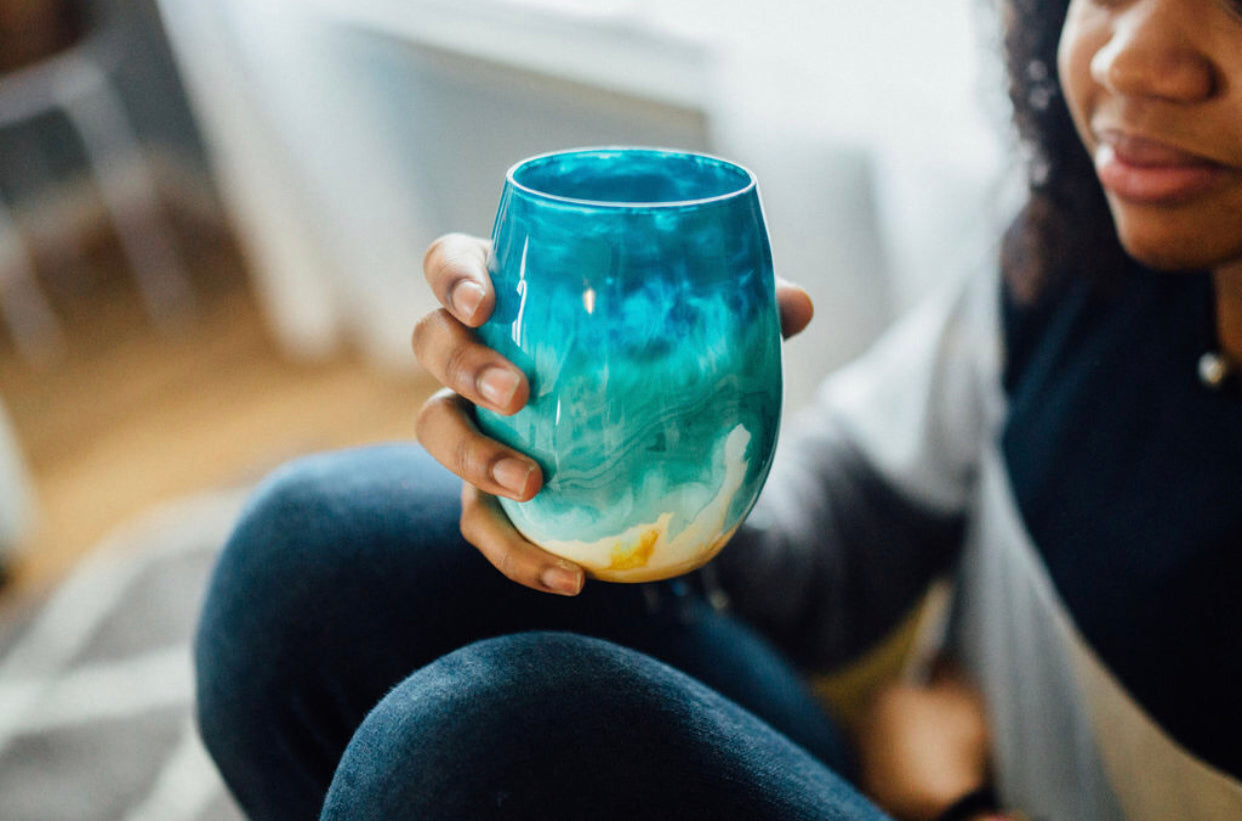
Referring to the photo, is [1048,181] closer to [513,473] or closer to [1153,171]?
[1153,171]

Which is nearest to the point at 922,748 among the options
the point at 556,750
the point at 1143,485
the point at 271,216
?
the point at 1143,485

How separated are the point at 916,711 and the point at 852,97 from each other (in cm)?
63

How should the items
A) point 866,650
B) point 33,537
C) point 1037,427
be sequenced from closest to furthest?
point 1037,427, point 866,650, point 33,537

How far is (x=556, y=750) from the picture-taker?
0.43 metres

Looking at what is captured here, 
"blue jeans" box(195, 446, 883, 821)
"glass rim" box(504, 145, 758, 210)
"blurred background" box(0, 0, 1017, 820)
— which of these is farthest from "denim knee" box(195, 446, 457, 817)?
"blurred background" box(0, 0, 1017, 820)

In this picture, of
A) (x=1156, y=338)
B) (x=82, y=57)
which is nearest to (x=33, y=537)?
(x=82, y=57)

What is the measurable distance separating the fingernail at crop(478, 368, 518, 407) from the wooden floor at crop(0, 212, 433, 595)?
1.53 meters

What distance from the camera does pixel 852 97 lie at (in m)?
1.05

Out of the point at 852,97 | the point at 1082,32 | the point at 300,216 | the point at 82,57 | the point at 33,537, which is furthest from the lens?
the point at 82,57

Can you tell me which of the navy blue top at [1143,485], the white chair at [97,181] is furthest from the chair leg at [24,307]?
the navy blue top at [1143,485]

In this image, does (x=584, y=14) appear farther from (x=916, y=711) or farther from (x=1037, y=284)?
(x=916, y=711)

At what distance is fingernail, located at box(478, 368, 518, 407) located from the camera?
39 centimetres

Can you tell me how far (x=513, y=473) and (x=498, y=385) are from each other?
0.04 metres

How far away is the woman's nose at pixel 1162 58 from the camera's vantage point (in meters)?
0.47
